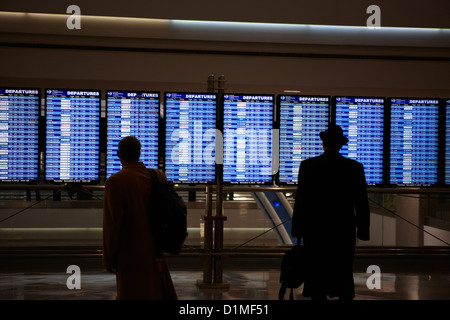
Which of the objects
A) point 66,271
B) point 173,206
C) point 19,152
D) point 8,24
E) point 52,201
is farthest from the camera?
point 52,201

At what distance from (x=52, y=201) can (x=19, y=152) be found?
8.06 ft

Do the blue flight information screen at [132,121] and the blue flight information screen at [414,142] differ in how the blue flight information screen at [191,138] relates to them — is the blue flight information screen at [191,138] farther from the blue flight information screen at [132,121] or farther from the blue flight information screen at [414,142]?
the blue flight information screen at [414,142]

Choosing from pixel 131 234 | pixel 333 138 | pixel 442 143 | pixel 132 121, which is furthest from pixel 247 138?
pixel 131 234

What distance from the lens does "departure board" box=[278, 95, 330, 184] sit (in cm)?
654

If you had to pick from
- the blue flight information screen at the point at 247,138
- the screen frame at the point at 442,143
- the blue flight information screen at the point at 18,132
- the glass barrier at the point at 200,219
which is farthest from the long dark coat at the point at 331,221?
the glass barrier at the point at 200,219

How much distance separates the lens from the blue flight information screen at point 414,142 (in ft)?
21.9

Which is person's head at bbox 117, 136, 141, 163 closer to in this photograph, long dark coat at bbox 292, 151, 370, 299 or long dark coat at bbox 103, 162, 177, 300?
long dark coat at bbox 103, 162, 177, 300

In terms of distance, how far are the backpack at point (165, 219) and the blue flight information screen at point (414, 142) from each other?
11.4 ft

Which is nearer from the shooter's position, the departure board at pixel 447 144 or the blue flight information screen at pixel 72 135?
A: the blue flight information screen at pixel 72 135

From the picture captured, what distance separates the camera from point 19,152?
20.6ft

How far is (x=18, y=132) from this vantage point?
6.30 m

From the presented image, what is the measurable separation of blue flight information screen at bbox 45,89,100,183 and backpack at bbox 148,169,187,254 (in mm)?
2501

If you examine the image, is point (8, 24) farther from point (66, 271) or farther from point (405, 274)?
point (405, 274)

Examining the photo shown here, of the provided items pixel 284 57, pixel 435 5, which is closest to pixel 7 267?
pixel 284 57
